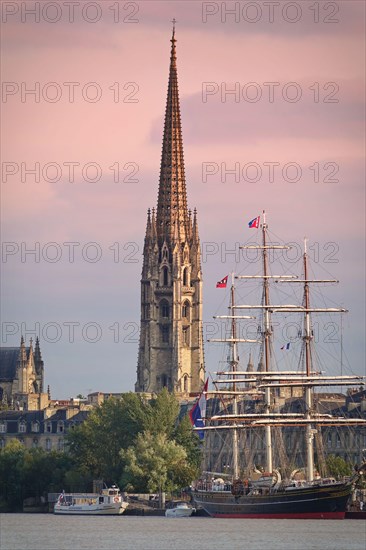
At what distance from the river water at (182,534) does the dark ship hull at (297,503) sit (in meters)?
1.94

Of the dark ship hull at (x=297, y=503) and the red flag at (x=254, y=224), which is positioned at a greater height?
the red flag at (x=254, y=224)

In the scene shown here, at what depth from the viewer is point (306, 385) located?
7692 inches

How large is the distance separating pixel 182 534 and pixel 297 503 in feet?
63.0

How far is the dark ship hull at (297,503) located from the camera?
580 ft

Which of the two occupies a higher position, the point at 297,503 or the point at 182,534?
the point at 297,503

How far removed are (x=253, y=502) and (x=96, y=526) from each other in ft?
49.7

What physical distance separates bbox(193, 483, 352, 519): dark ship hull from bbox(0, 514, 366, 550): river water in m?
1.94

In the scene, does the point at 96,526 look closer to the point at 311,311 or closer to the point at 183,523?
the point at 183,523

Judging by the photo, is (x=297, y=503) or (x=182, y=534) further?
(x=297, y=503)

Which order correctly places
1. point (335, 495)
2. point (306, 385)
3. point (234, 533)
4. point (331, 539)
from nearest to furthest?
1. point (331, 539)
2. point (234, 533)
3. point (335, 495)
4. point (306, 385)

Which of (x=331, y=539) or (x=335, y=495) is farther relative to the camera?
(x=335, y=495)

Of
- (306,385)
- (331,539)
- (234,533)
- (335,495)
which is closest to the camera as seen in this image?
(331,539)

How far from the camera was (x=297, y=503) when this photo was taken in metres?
179

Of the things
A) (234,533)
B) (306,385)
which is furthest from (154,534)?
(306,385)
